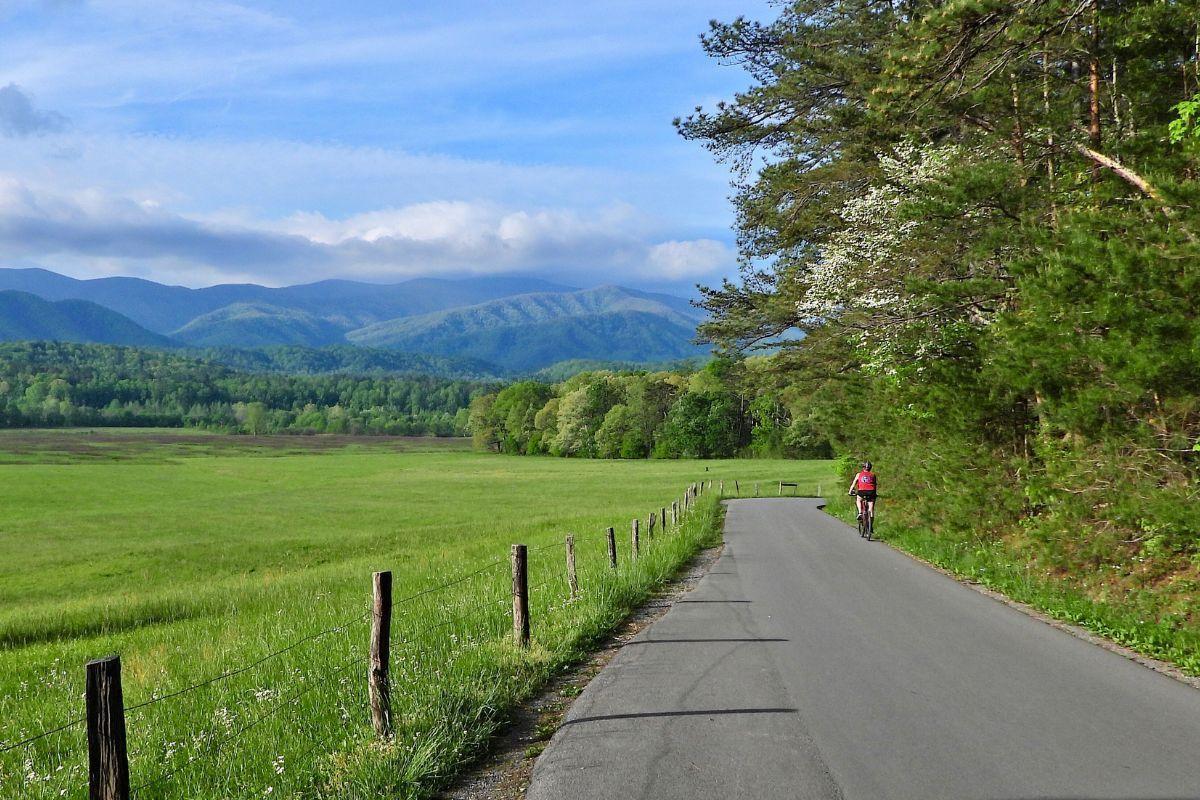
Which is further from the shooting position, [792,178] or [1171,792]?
[792,178]

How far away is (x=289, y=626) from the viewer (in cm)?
1395

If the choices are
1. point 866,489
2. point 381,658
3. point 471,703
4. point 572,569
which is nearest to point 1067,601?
point 572,569

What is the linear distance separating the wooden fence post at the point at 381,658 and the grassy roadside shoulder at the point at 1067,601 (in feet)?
25.3

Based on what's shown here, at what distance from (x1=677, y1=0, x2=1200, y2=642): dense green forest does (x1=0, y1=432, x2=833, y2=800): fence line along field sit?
644 centimetres

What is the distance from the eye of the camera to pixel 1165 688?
759cm

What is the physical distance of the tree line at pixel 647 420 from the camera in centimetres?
10256

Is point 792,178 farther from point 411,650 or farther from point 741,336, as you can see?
point 411,650

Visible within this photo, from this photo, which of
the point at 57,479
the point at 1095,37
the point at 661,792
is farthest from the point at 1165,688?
the point at 57,479

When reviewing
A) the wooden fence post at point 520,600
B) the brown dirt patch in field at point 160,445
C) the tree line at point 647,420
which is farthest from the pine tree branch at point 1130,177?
the brown dirt patch in field at point 160,445

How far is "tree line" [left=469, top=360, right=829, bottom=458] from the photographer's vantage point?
102562 mm

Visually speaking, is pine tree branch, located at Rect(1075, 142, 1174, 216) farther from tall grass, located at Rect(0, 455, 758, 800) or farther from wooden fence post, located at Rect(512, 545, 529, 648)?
tall grass, located at Rect(0, 455, 758, 800)

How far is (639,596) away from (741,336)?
13779mm

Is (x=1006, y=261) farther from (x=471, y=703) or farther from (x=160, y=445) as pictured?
(x=160, y=445)

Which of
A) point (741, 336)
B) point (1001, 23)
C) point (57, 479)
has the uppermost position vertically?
point (1001, 23)
